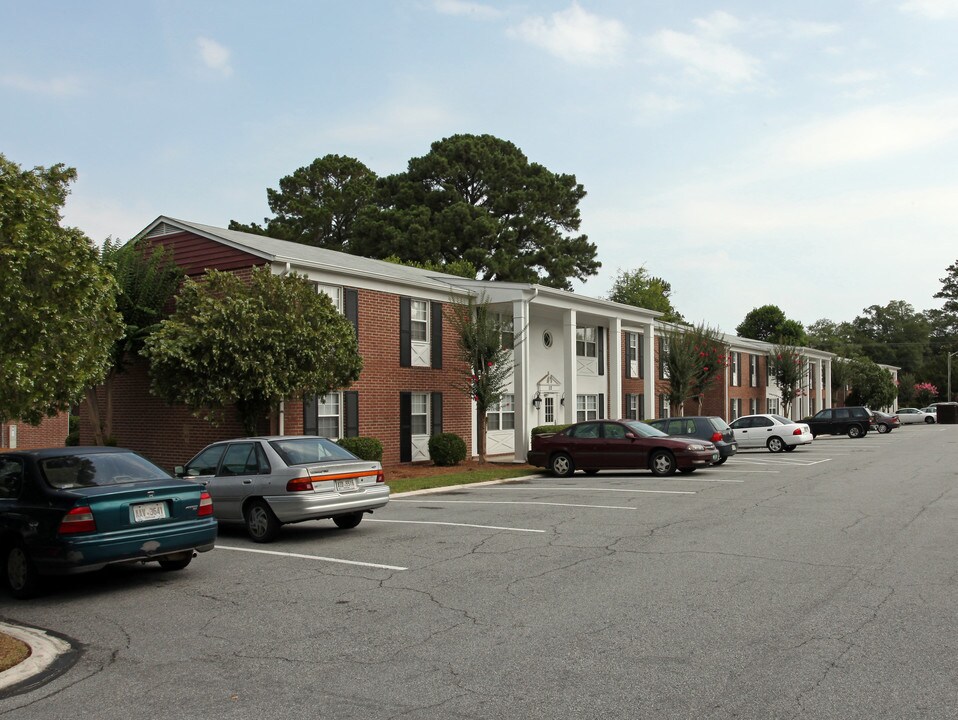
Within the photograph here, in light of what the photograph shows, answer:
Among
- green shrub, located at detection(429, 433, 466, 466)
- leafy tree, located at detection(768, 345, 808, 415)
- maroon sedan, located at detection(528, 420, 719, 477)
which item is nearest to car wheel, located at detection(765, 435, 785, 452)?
maroon sedan, located at detection(528, 420, 719, 477)

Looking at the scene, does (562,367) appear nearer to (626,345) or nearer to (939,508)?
(626,345)

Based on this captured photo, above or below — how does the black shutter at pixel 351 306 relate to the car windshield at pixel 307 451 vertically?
above

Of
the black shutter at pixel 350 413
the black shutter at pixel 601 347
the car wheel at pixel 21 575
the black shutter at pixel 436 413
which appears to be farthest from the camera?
the black shutter at pixel 601 347

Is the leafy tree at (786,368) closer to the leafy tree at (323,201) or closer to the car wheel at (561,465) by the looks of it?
the leafy tree at (323,201)

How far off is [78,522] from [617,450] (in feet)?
50.8

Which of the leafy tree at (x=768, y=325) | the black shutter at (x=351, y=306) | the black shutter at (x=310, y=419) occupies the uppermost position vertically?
the leafy tree at (x=768, y=325)

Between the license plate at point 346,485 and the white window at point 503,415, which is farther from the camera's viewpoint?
the white window at point 503,415

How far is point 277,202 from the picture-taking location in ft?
200

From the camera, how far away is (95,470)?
894 centimetres

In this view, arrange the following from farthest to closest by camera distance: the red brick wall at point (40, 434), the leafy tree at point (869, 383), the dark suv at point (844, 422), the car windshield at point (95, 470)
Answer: the leafy tree at point (869, 383) < the dark suv at point (844, 422) < the red brick wall at point (40, 434) < the car windshield at point (95, 470)

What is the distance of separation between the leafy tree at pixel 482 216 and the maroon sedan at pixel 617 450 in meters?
31.6

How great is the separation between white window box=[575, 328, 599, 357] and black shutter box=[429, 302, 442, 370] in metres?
9.71

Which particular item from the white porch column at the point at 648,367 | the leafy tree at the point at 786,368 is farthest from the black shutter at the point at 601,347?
the leafy tree at the point at 786,368

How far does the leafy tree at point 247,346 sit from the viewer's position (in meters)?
18.3
